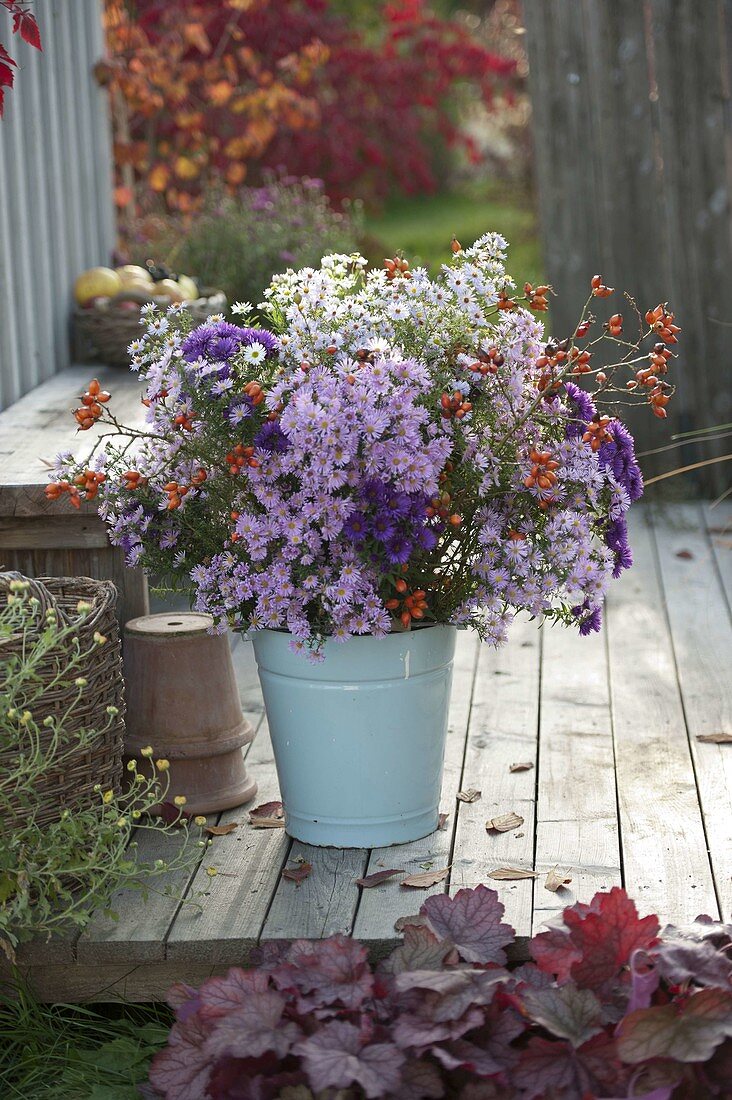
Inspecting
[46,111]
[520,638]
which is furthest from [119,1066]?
[46,111]

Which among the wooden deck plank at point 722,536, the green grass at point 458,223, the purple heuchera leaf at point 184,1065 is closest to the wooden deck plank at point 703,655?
the wooden deck plank at point 722,536

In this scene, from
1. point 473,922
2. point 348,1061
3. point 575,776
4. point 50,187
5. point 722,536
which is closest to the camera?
point 348,1061

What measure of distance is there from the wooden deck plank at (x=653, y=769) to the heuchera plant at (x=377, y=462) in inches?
17.9

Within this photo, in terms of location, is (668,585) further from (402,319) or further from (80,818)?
(80,818)

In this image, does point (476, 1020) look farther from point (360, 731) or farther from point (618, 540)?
point (618, 540)

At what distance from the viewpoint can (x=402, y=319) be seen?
94.3 inches

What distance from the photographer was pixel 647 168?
5.38 m

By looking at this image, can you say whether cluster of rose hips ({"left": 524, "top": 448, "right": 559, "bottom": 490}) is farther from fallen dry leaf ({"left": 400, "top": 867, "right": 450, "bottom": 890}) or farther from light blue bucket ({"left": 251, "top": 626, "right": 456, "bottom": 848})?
fallen dry leaf ({"left": 400, "top": 867, "right": 450, "bottom": 890})

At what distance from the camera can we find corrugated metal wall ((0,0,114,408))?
3961 mm

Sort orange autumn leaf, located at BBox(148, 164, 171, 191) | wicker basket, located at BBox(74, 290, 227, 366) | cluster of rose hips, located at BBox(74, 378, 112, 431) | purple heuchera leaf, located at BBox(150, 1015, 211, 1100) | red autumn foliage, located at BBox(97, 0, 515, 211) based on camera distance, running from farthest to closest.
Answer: orange autumn leaf, located at BBox(148, 164, 171, 191) → red autumn foliage, located at BBox(97, 0, 515, 211) → wicker basket, located at BBox(74, 290, 227, 366) → cluster of rose hips, located at BBox(74, 378, 112, 431) → purple heuchera leaf, located at BBox(150, 1015, 211, 1100)

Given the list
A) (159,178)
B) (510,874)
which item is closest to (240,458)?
(510,874)

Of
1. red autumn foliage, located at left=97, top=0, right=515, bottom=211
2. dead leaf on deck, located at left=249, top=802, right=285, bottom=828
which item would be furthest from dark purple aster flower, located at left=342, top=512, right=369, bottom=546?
red autumn foliage, located at left=97, top=0, right=515, bottom=211

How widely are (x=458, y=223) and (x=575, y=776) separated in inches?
454

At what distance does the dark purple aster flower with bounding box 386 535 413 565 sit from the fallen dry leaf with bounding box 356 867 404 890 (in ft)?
1.97
